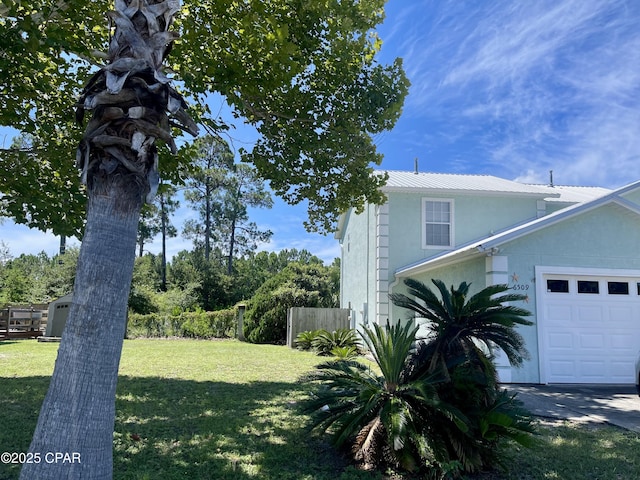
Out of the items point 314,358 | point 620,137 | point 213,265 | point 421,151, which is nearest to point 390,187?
point 421,151

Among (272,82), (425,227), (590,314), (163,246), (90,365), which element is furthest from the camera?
(163,246)

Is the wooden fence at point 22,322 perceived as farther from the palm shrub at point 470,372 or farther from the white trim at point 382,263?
the palm shrub at point 470,372

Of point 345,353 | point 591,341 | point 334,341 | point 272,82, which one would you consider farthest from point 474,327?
point 334,341

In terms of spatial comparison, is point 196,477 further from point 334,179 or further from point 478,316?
point 334,179

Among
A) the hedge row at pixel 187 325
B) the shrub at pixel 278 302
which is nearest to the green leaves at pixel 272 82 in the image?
the shrub at pixel 278 302

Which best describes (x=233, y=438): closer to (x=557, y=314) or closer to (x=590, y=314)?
(x=557, y=314)

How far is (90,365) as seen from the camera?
303 cm

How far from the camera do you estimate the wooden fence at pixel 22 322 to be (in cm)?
2005

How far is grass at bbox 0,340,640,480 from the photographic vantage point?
14.3ft

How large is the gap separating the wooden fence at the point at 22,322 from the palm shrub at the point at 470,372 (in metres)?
21.6

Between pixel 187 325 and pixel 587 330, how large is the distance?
727 inches

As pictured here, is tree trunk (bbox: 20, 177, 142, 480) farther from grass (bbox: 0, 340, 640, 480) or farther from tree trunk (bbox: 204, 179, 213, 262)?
tree trunk (bbox: 204, 179, 213, 262)

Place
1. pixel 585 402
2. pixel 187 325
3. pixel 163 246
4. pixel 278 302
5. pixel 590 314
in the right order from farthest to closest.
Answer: pixel 163 246 < pixel 187 325 < pixel 278 302 < pixel 590 314 < pixel 585 402

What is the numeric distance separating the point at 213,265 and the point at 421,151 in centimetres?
1883
